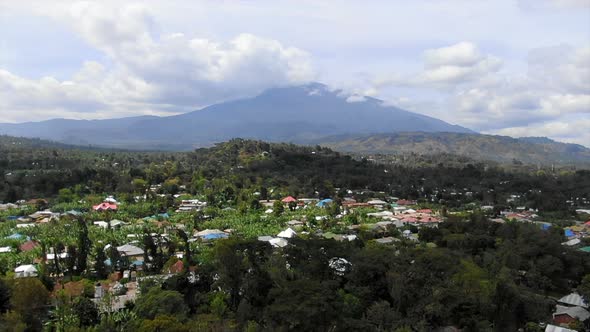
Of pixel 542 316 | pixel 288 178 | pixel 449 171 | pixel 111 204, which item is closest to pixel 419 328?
pixel 542 316

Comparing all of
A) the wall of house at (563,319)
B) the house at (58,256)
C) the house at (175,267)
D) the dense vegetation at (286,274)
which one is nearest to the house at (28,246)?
the dense vegetation at (286,274)

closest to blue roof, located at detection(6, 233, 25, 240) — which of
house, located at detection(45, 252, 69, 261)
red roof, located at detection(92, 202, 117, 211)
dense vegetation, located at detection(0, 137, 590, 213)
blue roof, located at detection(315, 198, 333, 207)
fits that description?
house, located at detection(45, 252, 69, 261)

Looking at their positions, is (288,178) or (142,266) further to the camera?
(288,178)

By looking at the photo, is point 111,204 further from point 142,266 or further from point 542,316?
point 542,316

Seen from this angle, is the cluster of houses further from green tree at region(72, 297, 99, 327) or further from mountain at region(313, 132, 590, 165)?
mountain at region(313, 132, 590, 165)

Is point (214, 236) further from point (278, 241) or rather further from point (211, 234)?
point (278, 241)

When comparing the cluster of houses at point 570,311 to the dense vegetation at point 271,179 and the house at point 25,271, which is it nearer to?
the house at point 25,271
